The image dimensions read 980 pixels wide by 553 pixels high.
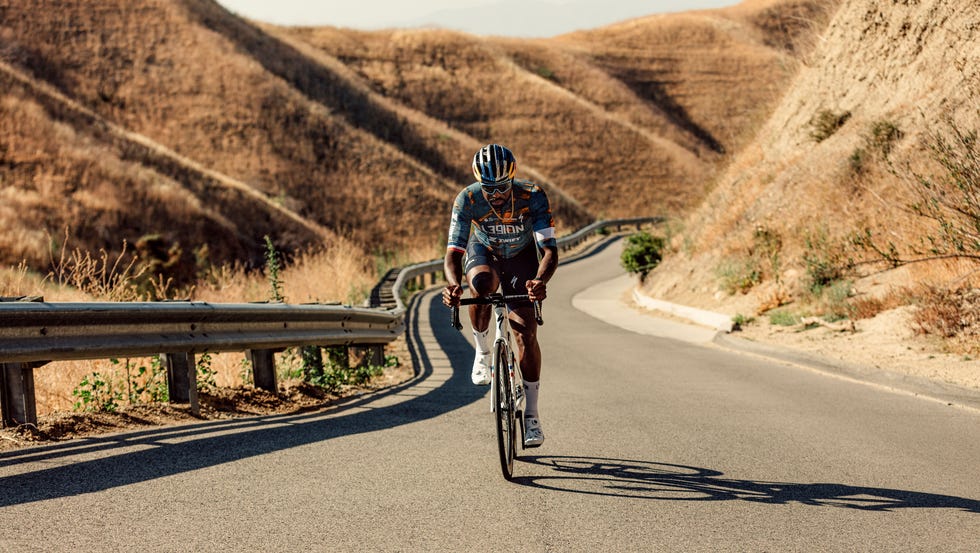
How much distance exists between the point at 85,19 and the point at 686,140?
68077 mm

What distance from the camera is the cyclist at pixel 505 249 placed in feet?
22.9

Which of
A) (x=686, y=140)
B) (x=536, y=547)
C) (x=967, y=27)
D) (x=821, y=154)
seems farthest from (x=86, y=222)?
(x=686, y=140)

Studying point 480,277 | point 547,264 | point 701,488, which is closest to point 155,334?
point 480,277

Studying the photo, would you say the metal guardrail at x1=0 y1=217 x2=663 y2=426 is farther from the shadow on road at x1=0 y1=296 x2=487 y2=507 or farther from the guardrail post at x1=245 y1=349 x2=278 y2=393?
the shadow on road at x1=0 y1=296 x2=487 y2=507

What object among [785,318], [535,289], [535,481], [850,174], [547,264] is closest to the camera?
[535,289]

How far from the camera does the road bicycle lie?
21.4 ft

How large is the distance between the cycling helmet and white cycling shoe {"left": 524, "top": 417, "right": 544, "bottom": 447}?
1.78m

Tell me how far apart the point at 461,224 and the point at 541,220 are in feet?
1.98

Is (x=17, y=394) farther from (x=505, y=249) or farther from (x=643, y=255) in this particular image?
(x=643, y=255)

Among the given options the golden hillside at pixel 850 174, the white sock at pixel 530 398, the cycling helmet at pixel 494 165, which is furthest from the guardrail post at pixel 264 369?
the golden hillside at pixel 850 174

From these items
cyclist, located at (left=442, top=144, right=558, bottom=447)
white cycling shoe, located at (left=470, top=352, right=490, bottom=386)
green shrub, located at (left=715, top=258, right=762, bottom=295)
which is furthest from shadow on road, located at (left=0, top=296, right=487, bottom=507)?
green shrub, located at (left=715, top=258, right=762, bottom=295)

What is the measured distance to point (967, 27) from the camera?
66.6 ft

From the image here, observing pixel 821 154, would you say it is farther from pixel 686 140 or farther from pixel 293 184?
pixel 686 140

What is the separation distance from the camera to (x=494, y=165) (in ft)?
22.3
